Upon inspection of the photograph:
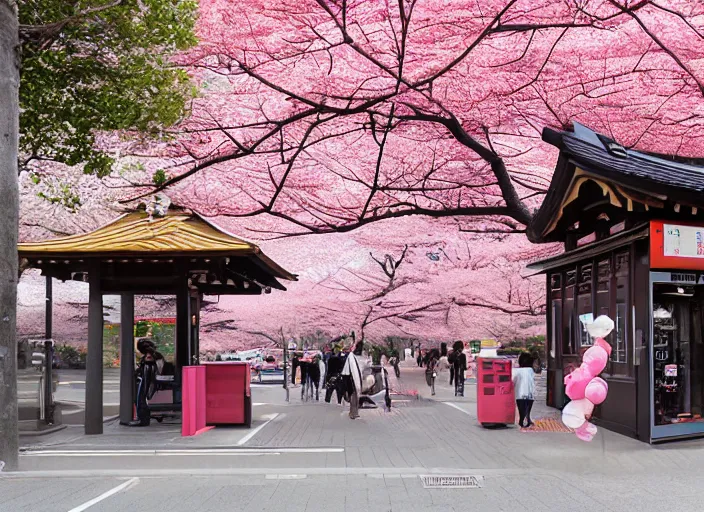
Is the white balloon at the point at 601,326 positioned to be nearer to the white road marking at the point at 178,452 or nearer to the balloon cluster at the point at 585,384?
the balloon cluster at the point at 585,384

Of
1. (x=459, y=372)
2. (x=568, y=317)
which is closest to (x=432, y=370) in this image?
(x=459, y=372)

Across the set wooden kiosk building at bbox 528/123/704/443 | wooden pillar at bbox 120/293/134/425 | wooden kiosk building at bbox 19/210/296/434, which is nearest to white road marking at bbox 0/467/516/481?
wooden kiosk building at bbox 528/123/704/443

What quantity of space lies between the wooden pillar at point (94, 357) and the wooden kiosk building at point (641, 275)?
27.8 ft

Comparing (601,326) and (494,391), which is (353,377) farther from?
(601,326)

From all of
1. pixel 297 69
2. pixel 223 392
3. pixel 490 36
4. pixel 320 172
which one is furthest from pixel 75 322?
pixel 490 36

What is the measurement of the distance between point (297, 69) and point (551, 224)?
26.4 ft

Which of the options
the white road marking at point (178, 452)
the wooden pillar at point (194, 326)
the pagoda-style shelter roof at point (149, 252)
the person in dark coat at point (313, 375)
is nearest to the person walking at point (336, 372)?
the person in dark coat at point (313, 375)

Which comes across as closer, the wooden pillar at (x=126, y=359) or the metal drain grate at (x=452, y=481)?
the metal drain grate at (x=452, y=481)

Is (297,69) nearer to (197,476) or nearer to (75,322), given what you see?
(197,476)

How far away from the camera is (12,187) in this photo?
10328 mm

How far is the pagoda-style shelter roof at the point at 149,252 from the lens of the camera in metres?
13.1

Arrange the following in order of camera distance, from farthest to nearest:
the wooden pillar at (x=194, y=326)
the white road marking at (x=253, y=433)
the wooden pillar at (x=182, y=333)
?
1. the wooden pillar at (x=194, y=326)
2. the wooden pillar at (x=182, y=333)
3. the white road marking at (x=253, y=433)

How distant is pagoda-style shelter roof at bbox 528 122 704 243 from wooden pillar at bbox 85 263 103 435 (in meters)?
8.77

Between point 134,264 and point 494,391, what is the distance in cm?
716
